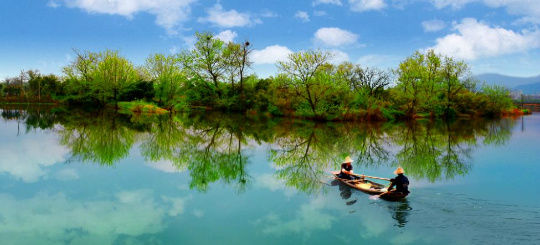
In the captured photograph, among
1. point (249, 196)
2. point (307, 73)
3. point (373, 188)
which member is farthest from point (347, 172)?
point (307, 73)

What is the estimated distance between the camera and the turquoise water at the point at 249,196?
28.8 ft

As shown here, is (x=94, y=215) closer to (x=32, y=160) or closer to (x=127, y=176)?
(x=127, y=176)

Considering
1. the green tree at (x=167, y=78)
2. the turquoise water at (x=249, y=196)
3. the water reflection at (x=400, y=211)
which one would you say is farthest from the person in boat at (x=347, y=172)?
the green tree at (x=167, y=78)

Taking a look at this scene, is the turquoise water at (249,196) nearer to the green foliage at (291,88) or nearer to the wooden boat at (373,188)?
the wooden boat at (373,188)

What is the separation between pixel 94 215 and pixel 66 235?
4.31 ft

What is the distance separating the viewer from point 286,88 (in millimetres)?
46656

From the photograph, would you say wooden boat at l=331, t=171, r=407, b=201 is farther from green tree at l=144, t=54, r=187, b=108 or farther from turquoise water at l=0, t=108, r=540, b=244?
green tree at l=144, t=54, r=187, b=108

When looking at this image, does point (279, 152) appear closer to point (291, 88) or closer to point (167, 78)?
point (291, 88)

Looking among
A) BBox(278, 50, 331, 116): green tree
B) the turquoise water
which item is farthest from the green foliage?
the turquoise water

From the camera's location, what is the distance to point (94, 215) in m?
9.88

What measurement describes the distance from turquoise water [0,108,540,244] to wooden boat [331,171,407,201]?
0.74 feet

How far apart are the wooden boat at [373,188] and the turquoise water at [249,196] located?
0.74 ft

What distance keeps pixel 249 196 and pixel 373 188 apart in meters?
4.28

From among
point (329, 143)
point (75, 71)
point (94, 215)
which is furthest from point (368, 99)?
point (75, 71)
